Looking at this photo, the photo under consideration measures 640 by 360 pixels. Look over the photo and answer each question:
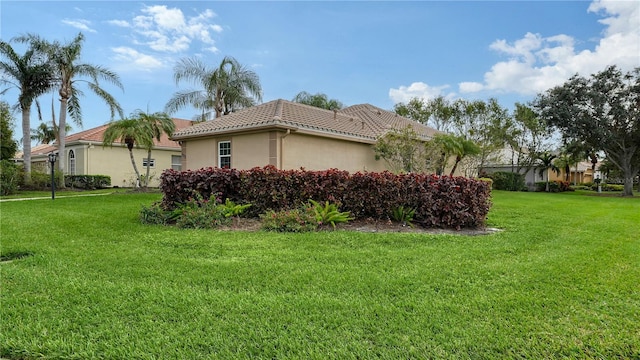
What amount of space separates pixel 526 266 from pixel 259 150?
34.4ft

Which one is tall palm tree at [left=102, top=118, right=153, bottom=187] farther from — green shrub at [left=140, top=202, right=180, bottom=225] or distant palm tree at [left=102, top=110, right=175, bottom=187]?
green shrub at [left=140, top=202, right=180, bottom=225]

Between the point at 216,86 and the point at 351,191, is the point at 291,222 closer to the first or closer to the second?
the point at 351,191

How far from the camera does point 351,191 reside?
8.73 meters

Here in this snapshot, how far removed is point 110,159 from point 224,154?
47.2 feet

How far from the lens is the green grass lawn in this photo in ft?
9.51

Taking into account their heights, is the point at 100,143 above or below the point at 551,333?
above

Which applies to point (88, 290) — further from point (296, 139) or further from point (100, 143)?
point (100, 143)

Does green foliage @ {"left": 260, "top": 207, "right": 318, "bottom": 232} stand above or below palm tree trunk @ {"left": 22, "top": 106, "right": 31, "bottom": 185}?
below

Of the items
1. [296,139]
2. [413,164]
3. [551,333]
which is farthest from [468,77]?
[551,333]

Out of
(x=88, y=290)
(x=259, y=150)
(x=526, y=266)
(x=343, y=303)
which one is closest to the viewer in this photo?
(x=343, y=303)

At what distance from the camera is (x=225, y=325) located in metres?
3.22

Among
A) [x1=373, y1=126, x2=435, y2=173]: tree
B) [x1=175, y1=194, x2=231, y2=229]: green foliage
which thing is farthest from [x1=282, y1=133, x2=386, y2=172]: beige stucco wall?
[x1=175, y1=194, x2=231, y2=229]: green foliage

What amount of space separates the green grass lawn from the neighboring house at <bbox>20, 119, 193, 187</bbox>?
20.1 metres

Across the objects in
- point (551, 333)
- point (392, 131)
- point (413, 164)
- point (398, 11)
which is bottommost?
point (551, 333)
